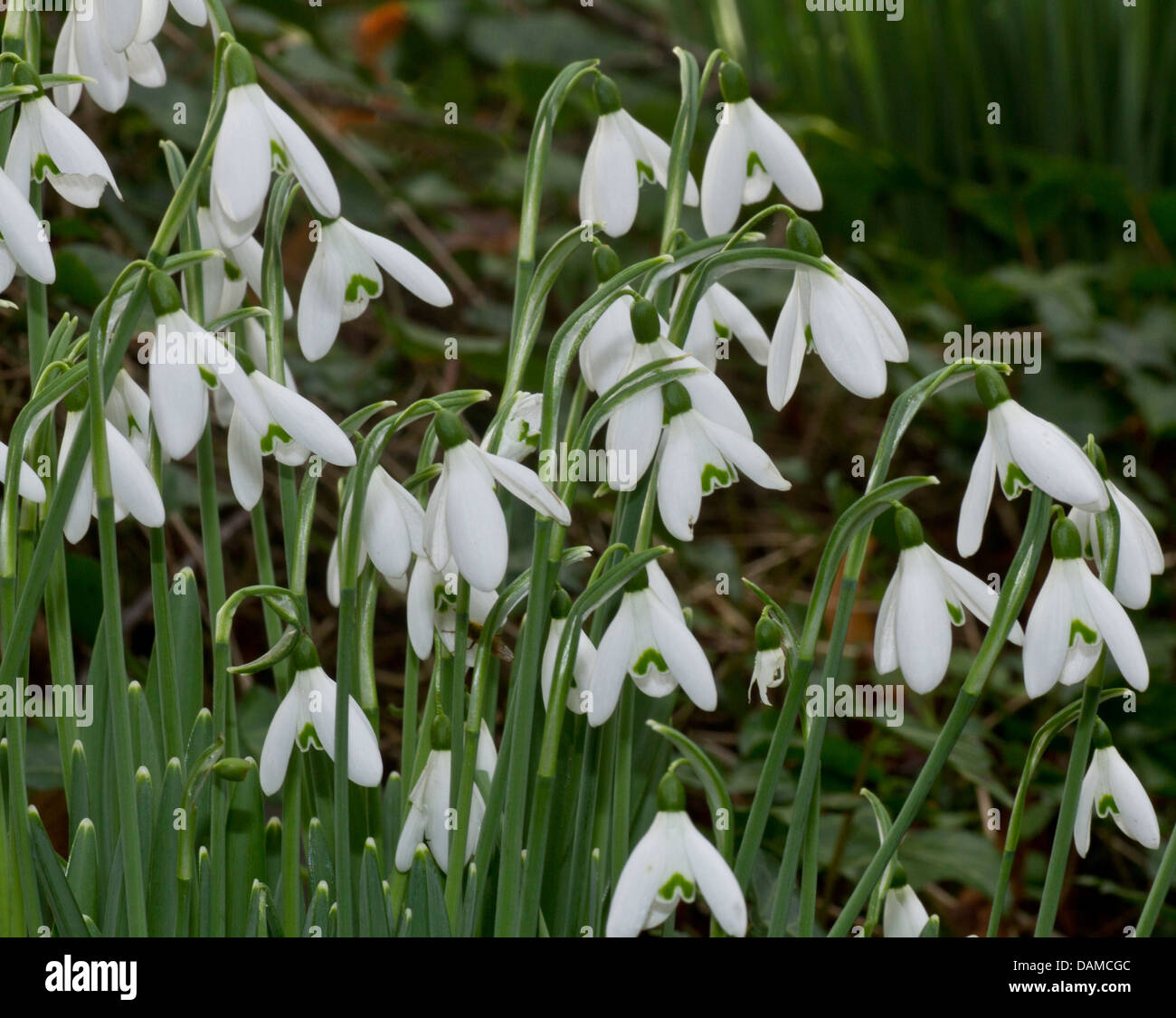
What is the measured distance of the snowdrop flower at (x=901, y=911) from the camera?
2.67 feet

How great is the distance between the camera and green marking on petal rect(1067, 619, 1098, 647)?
2.17ft

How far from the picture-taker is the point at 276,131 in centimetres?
68

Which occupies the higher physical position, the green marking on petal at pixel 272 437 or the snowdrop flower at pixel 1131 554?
the green marking on petal at pixel 272 437

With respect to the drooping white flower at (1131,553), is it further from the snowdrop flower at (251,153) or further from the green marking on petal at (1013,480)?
the snowdrop flower at (251,153)

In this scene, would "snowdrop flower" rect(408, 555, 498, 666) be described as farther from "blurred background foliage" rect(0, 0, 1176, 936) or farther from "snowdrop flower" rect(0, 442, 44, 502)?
"blurred background foliage" rect(0, 0, 1176, 936)

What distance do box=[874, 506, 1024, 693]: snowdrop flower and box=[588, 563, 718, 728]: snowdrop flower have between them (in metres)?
0.10

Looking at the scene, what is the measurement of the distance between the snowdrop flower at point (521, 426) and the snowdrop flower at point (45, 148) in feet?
0.79

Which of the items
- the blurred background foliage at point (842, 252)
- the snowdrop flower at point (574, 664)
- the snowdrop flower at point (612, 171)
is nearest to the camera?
the snowdrop flower at point (574, 664)

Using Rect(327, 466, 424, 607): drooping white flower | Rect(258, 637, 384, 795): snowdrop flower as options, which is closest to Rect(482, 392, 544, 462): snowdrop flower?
Rect(327, 466, 424, 607): drooping white flower

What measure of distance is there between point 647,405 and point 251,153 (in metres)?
0.24

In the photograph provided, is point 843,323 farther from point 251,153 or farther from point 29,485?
point 29,485

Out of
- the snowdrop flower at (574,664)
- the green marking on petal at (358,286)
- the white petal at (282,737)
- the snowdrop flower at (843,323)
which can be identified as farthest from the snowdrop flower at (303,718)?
the snowdrop flower at (843,323)

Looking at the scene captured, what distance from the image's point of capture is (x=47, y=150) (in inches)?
28.6
